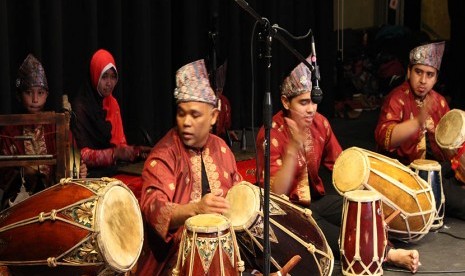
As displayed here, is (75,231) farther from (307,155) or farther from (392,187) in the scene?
(392,187)

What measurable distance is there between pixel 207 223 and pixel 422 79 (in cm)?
240

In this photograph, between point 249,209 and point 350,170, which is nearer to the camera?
point 249,209

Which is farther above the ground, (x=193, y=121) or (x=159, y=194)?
(x=193, y=121)

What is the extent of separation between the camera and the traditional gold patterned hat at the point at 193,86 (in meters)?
3.00

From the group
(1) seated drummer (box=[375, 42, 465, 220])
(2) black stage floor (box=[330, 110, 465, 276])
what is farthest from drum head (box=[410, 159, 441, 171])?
(2) black stage floor (box=[330, 110, 465, 276])

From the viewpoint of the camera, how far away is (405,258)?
11.6ft

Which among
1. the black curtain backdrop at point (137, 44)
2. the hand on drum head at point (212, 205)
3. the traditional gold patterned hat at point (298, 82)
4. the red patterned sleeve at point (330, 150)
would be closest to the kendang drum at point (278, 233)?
the hand on drum head at point (212, 205)

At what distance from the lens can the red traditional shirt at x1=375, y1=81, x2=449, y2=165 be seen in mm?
4406

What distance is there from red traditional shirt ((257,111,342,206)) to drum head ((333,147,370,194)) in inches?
4.5

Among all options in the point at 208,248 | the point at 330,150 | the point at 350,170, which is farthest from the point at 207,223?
the point at 330,150

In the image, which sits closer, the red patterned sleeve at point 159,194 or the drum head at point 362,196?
A: the red patterned sleeve at point 159,194

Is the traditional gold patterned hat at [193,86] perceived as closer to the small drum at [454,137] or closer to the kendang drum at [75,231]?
the kendang drum at [75,231]

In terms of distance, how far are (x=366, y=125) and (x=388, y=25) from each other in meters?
2.43

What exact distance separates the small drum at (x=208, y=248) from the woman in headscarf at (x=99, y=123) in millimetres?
1784
